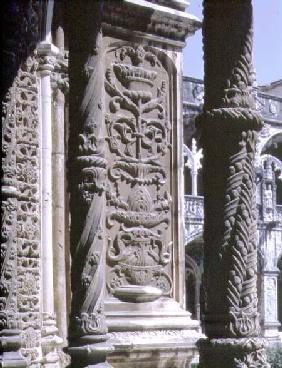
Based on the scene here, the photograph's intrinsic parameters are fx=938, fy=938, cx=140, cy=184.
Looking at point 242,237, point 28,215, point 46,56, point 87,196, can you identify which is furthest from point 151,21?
Answer: point 242,237

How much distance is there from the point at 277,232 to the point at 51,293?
29.2 meters

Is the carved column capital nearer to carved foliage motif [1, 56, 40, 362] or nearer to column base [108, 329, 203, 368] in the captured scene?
carved foliage motif [1, 56, 40, 362]

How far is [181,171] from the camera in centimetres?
660

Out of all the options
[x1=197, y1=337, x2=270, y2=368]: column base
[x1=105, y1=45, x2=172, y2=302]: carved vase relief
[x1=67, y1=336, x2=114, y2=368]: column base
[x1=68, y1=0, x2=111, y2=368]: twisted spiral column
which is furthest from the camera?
[x1=105, y1=45, x2=172, y2=302]: carved vase relief

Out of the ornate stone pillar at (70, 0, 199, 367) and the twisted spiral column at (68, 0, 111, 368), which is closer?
the twisted spiral column at (68, 0, 111, 368)

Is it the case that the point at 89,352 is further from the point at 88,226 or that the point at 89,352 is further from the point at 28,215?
the point at 28,215

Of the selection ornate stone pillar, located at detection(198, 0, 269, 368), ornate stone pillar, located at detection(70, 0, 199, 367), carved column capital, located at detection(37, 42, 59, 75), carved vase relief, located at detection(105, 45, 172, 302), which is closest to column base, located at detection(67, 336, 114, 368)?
ornate stone pillar, located at detection(198, 0, 269, 368)

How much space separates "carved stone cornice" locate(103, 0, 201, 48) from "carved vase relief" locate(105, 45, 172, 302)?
0.42 feet

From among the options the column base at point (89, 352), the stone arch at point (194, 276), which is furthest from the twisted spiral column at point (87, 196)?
the stone arch at point (194, 276)

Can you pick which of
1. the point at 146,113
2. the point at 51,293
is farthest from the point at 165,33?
the point at 51,293

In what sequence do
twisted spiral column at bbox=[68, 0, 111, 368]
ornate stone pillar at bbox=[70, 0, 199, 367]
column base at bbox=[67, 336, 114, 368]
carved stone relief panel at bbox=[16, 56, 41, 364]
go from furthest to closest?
ornate stone pillar at bbox=[70, 0, 199, 367]
carved stone relief panel at bbox=[16, 56, 41, 364]
twisted spiral column at bbox=[68, 0, 111, 368]
column base at bbox=[67, 336, 114, 368]

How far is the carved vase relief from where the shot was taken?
6.16 m

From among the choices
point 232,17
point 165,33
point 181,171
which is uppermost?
point 165,33

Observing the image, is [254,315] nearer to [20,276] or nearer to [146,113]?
[20,276]
